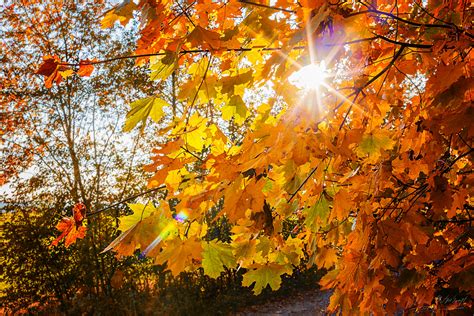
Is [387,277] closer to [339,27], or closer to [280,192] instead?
[280,192]

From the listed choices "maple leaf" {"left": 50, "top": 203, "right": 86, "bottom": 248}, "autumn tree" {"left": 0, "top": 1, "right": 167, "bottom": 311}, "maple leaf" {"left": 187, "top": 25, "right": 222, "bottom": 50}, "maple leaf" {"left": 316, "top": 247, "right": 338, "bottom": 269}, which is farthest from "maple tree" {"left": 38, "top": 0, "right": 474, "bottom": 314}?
"autumn tree" {"left": 0, "top": 1, "right": 167, "bottom": 311}

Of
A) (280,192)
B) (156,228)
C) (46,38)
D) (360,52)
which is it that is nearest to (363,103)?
(360,52)

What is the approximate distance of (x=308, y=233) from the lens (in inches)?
87.0

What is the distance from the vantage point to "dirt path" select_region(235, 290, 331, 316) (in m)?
7.59

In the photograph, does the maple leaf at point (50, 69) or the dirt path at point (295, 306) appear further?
the dirt path at point (295, 306)

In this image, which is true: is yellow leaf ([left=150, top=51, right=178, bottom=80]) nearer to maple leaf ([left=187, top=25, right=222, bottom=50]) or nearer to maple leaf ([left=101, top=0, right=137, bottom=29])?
maple leaf ([left=187, top=25, right=222, bottom=50])

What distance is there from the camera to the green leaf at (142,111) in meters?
1.50

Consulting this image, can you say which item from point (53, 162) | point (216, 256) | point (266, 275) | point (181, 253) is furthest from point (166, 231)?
point (53, 162)

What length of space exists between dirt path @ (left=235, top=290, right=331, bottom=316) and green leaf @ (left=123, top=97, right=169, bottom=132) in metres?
6.67

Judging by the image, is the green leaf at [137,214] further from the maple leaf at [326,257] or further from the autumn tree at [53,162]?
the autumn tree at [53,162]

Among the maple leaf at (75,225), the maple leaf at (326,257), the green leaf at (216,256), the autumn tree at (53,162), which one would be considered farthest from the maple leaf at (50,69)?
the autumn tree at (53,162)

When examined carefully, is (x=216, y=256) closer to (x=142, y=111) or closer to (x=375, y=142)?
(x=142, y=111)

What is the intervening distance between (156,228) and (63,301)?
662cm

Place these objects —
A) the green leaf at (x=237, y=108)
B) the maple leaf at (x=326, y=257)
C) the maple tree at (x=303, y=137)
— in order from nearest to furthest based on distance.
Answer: the maple tree at (x=303, y=137) → the green leaf at (x=237, y=108) → the maple leaf at (x=326, y=257)
